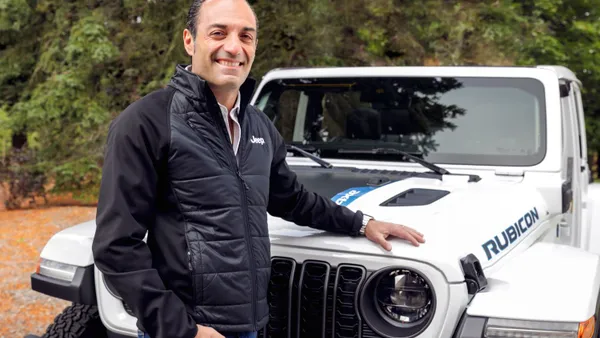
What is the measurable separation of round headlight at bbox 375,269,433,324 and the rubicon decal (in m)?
0.38

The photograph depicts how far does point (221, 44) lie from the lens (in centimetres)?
211

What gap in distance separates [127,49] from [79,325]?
737 cm

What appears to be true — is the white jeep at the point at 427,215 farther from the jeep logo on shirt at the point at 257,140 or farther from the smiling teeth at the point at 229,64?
the smiling teeth at the point at 229,64

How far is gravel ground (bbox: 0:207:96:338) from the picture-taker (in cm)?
606

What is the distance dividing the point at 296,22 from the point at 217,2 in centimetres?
697

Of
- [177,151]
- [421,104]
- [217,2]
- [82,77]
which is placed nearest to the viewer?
[177,151]

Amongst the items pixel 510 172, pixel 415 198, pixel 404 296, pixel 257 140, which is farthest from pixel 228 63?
pixel 510 172

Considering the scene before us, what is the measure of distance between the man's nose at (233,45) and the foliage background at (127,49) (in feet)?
22.5

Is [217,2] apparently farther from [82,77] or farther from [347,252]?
[82,77]

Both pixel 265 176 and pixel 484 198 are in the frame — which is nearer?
pixel 265 176

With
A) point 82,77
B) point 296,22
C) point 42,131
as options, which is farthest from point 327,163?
point 42,131

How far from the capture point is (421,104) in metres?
4.04

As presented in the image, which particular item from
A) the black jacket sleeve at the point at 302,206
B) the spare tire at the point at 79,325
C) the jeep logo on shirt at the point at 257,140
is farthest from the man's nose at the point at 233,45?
the spare tire at the point at 79,325

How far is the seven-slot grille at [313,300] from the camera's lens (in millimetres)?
Result: 2518
